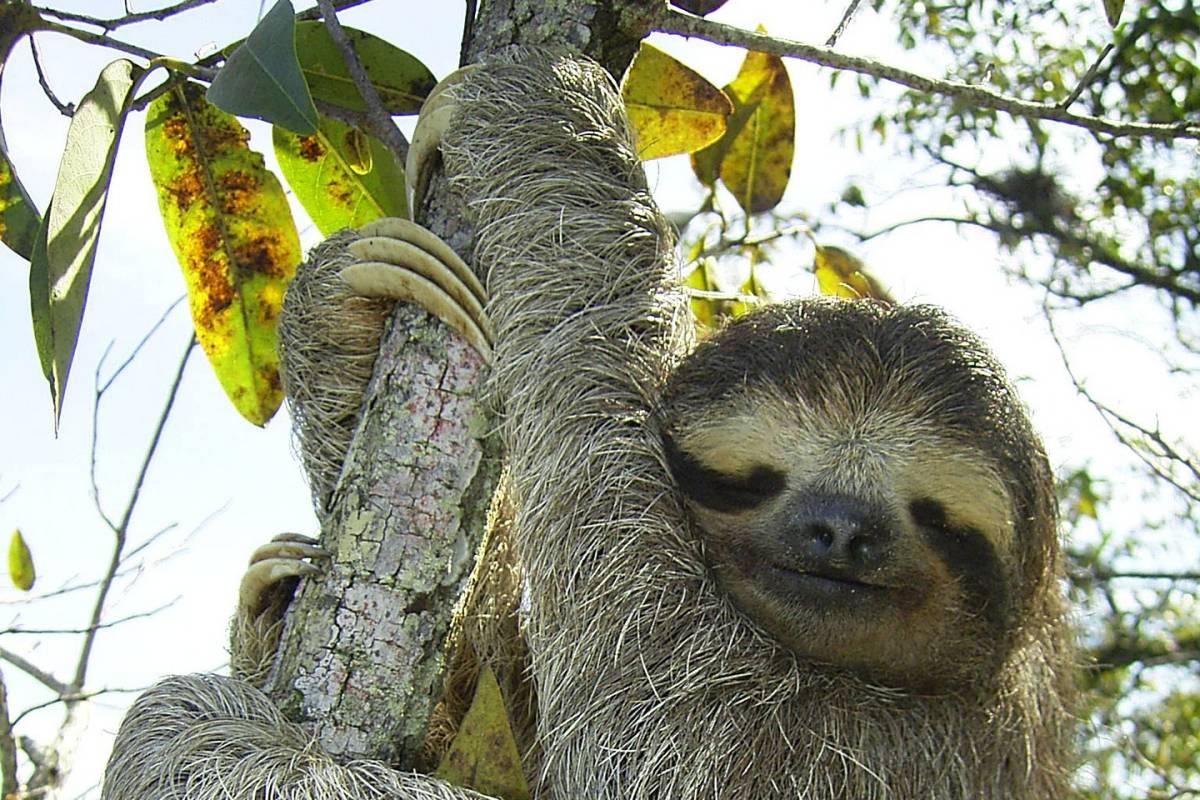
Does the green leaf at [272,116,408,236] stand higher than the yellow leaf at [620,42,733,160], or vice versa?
the yellow leaf at [620,42,733,160]

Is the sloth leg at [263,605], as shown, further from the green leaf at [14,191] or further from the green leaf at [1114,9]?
the green leaf at [1114,9]

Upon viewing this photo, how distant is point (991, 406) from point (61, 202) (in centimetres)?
337

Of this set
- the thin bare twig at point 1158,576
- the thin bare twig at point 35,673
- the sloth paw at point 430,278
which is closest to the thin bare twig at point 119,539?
the thin bare twig at point 35,673

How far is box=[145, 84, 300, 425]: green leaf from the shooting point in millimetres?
5254

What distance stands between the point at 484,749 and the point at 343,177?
273 cm

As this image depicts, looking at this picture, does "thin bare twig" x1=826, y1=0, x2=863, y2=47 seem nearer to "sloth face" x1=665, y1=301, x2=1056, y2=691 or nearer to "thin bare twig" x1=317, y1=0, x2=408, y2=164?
"sloth face" x1=665, y1=301, x2=1056, y2=691

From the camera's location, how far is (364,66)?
16.4 ft

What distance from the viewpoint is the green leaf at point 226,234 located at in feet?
17.2

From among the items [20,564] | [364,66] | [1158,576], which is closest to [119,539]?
[20,564]

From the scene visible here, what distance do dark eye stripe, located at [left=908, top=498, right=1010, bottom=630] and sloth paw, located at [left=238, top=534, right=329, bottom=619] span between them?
6.92 ft

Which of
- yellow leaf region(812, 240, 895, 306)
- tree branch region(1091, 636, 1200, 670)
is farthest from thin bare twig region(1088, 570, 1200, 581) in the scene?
yellow leaf region(812, 240, 895, 306)

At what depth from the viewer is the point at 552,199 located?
15.4 feet

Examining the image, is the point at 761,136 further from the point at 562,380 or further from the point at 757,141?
the point at 562,380

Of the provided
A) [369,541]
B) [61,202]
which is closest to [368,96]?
[61,202]
